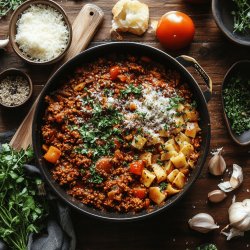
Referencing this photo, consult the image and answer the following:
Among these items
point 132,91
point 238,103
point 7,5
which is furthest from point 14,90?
point 238,103

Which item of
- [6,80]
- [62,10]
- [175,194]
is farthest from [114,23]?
[175,194]

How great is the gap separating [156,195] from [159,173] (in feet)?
0.58

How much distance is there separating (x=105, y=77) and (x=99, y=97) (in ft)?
0.64

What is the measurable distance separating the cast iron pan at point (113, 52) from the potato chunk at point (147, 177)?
8.3 inches

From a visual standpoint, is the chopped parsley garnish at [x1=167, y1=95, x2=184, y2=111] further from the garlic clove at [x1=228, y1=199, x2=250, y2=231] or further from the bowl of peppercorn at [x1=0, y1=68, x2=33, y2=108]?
the bowl of peppercorn at [x1=0, y1=68, x2=33, y2=108]

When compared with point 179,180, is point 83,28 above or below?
above

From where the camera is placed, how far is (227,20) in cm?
471

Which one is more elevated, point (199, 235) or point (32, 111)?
point (32, 111)

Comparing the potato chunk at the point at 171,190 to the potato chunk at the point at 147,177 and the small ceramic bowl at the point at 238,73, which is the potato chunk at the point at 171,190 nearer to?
the potato chunk at the point at 147,177

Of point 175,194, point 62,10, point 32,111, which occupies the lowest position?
point 175,194

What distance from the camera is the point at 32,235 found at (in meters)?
4.46

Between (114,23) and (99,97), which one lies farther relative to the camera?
(114,23)

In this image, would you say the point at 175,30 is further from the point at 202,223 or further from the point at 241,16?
the point at 202,223

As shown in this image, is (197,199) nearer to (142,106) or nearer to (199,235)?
(199,235)
